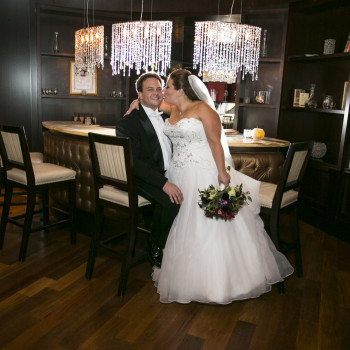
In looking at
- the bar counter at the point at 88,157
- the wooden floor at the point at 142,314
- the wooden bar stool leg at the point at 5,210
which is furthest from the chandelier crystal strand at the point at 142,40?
the wooden floor at the point at 142,314

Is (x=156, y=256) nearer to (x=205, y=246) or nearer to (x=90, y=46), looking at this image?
(x=205, y=246)

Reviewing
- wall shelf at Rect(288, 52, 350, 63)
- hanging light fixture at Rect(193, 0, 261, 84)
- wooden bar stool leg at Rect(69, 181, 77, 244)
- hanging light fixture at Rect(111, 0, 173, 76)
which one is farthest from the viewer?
hanging light fixture at Rect(111, 0, 173, 76)

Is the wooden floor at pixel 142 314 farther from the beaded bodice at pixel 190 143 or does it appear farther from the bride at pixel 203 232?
the beaded bodice at pixel 190 143

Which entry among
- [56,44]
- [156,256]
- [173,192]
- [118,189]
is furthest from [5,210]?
[56,44]

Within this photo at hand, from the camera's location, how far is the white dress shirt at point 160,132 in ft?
9.59

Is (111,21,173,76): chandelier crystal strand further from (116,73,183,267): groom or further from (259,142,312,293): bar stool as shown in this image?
(259,142,312,293): bar stool

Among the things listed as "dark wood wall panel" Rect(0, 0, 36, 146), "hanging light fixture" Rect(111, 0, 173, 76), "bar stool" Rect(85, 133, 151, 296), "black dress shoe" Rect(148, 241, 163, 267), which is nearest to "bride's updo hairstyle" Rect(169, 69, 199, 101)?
"bar stool" Rect(85, 133, 151, 296)

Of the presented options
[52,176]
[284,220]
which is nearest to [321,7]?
[284,220]

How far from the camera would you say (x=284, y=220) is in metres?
4.48

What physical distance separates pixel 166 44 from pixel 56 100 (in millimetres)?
1961

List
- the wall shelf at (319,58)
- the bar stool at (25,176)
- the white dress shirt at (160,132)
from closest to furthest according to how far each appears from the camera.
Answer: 1. the white dress shirt at (160,132)
2. the bar stool at (25,176)
3. the wall shelf at (319,58)

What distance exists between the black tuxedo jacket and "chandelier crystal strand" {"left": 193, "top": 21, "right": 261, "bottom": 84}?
5.53 feet

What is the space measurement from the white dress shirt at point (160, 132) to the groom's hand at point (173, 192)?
A: 337 mm

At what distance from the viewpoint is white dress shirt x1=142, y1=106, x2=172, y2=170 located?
2924 mm
